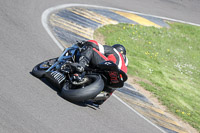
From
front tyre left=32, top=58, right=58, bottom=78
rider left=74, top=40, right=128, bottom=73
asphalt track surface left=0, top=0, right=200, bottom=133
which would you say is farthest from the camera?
front tyre left=32, top=58, right=58, bottom=78

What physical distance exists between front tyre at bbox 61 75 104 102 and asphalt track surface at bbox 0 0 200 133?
0.20 m

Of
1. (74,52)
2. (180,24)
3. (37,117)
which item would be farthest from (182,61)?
(37,117)

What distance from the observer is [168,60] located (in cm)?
1259

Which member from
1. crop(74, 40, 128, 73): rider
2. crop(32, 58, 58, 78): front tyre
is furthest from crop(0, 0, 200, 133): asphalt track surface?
crop(74, 40, 128, 73): rider

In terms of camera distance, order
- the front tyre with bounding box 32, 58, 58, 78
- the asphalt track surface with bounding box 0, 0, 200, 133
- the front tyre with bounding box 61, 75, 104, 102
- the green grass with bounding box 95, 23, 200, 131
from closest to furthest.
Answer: the asphalt track surface with bounding box 0, 0, 200, 133, the front tyre with bounding box 61, 75, 104, 102, the front tyre with bounding box 32, 58, 58, 78, the green grass with bounding box 95, 23, 200, 131

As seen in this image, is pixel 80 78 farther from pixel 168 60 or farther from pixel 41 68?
pixel 168 60

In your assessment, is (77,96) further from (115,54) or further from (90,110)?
(115,54)

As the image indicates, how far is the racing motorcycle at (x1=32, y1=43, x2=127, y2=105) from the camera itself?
603 centimetres

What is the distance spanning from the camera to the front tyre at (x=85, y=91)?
5.96m

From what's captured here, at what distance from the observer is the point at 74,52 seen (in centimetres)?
679

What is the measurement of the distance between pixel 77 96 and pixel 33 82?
1097 mm

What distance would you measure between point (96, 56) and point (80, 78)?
1.98 feet

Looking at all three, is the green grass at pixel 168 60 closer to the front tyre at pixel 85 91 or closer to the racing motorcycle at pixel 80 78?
the racing motorcycle at pixel 80 78

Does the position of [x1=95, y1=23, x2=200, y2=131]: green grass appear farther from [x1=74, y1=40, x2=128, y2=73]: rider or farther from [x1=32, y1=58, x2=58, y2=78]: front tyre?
[x1=32, y1=58, x2=58, y2=78]: front tyre
